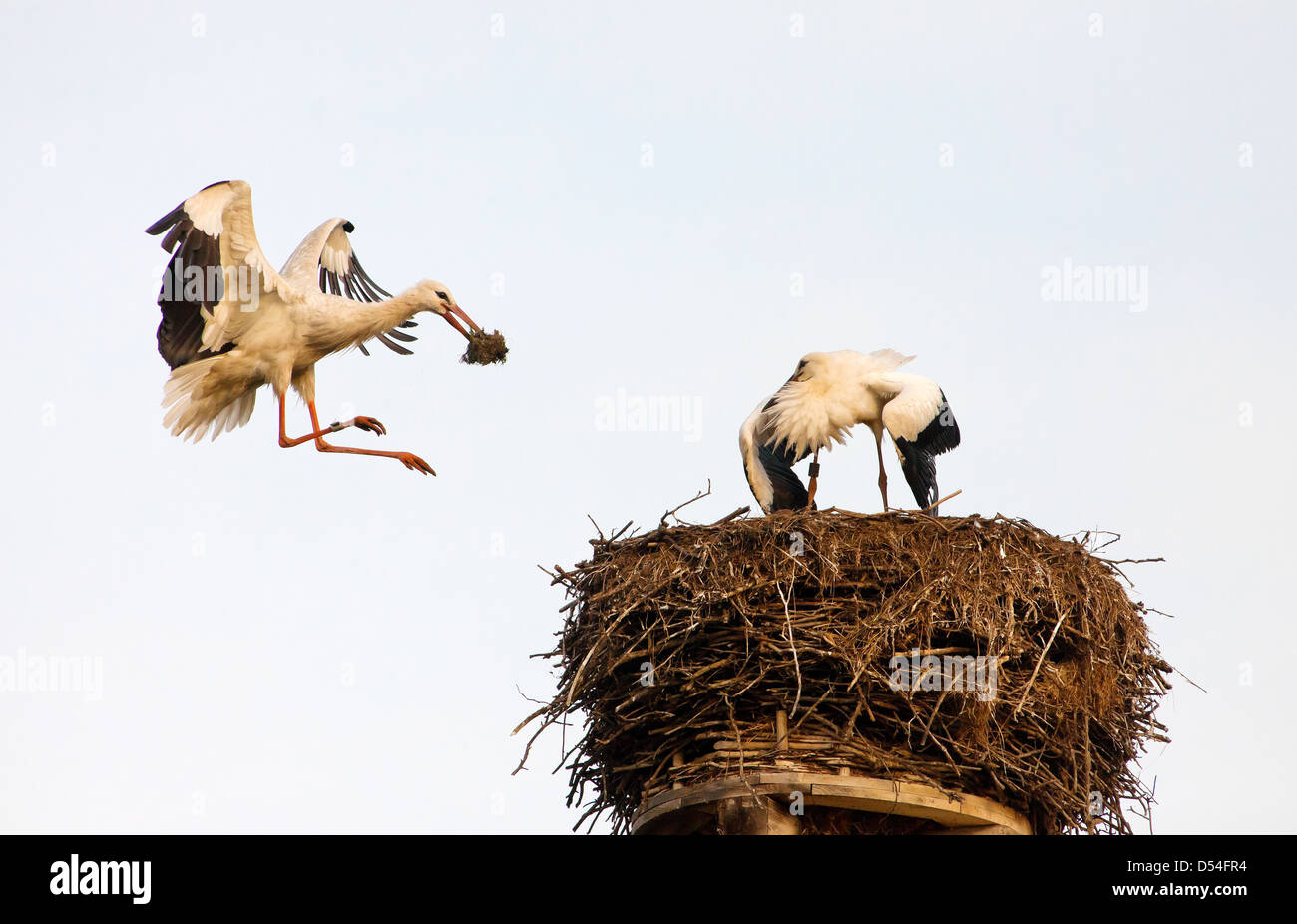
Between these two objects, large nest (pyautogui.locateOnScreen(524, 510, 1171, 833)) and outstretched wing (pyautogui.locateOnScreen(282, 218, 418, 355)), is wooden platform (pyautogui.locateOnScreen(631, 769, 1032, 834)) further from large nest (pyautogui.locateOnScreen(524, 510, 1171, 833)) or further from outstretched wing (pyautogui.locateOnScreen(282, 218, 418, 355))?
outstretched wing (pyautogui.locateOnScreen(282, 218, 418, 355))

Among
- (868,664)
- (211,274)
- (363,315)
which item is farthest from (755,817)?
(211,274)

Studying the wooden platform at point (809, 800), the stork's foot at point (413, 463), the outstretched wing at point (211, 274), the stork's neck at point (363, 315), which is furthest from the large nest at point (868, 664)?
the outstretched wing at point (211, 274)

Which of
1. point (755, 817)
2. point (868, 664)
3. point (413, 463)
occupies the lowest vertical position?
point (755, 817)

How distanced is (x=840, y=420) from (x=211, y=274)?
13.5 feet

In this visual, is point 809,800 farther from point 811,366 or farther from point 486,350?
point 811,366

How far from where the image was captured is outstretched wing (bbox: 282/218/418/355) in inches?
432

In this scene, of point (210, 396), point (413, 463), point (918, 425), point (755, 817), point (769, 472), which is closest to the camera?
point (755, 817)

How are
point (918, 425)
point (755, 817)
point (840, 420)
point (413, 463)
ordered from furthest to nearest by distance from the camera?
point (840, 420) < point (918, 425) < point (413, 463) < point (755, 817)

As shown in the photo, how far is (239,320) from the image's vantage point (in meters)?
9.91

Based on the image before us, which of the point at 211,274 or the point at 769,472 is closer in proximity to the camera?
the point at 211,274

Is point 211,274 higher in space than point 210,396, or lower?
higher

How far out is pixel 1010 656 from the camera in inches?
345

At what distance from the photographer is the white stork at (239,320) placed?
372 inches
